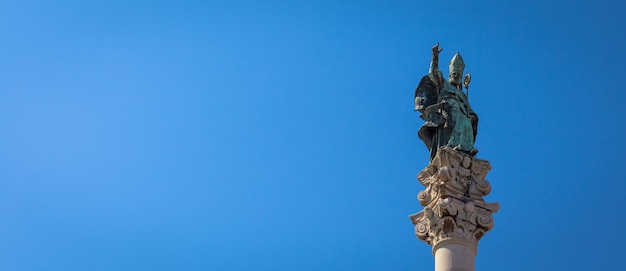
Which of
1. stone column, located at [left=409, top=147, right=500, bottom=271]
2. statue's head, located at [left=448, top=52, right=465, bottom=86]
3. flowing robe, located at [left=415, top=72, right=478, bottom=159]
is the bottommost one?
stone column, located at [left=409, top=147, right=500, bottom=271]

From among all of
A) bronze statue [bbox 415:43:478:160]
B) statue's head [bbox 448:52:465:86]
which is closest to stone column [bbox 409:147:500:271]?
bronze statue [bbox 415:43:478:160]

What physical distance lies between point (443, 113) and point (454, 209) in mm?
3708

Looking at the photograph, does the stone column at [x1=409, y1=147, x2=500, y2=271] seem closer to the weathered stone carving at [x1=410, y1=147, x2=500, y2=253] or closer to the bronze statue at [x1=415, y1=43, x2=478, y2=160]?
the weathered stone carving at [x1=410, y1=147, x2=500, y2=253]

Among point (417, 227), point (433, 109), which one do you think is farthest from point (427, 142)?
point (417, 227)

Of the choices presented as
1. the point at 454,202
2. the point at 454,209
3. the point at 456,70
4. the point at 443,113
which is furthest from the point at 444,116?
the point at 454,209

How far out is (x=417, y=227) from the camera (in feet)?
102

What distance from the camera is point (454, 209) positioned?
30188mm

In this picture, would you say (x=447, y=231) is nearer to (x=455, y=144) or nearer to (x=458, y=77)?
(x=455, y=144)

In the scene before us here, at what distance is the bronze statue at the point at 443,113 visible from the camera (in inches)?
1280

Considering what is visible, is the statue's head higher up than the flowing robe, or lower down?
higher up

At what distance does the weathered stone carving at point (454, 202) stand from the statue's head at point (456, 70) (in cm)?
325

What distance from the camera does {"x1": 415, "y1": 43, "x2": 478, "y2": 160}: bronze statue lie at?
32500mm

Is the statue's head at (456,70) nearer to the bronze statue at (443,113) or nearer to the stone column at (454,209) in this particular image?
the bronze statue at (443,113)

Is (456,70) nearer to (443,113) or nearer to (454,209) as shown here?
(443,113)
